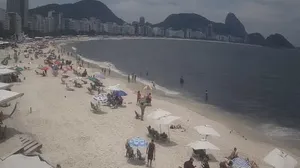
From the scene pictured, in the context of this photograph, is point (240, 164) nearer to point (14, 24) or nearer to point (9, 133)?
point (9, 133)

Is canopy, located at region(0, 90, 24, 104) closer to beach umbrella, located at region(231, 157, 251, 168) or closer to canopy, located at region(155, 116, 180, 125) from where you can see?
canopy, located at region(155, 116, 180, 125)

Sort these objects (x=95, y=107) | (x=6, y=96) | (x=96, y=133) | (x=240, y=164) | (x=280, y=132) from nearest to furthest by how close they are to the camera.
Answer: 1. (x=240, y=164)
2. (x=6, y=96)
3. (x=96, y=133)
4. (x=95, y=107)
5. (x=280, y=132)

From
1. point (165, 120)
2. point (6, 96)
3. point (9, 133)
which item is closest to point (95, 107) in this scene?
point (165, 120)

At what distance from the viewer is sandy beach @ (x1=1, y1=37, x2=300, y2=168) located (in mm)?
13898

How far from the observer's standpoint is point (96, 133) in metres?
16.8

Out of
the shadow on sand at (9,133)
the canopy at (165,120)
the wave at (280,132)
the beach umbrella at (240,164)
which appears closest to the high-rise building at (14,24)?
the wave at (280,132)

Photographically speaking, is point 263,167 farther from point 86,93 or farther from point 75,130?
point 86,93

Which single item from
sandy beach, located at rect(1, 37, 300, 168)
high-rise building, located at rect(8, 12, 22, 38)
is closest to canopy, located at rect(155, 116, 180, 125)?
sandy beach, located at rect(1, 37, 300, 168)

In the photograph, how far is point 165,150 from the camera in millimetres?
15727

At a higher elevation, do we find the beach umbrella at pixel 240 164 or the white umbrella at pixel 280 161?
the white umbrella at pixel 280 161

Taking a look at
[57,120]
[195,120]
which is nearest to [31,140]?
[57,120]

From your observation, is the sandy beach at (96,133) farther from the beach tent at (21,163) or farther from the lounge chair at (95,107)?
the beach tent at (21,163)

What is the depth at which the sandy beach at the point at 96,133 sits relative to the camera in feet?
45.6

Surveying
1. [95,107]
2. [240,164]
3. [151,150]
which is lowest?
[240,164]
